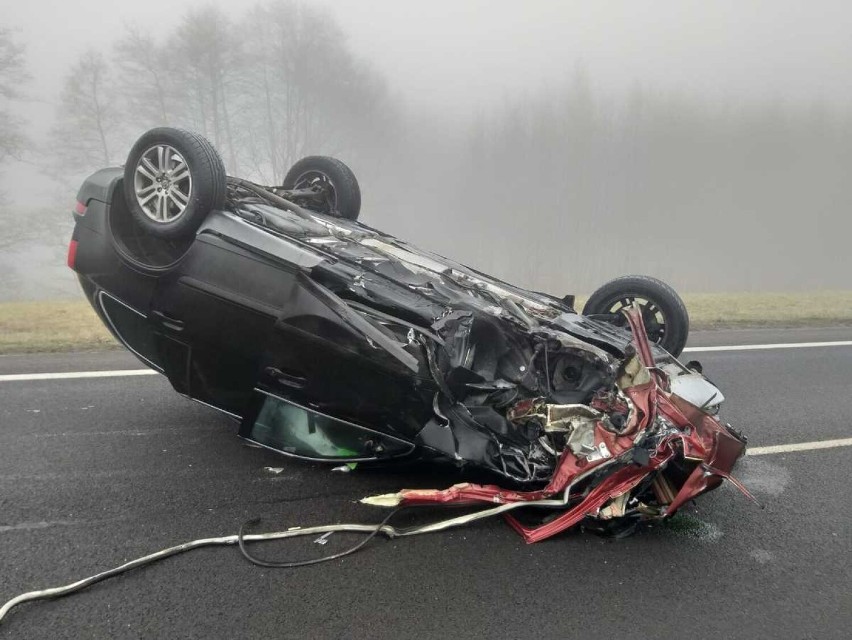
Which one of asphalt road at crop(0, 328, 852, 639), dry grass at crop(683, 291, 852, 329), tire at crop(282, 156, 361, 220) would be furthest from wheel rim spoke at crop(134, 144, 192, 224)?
dry grass at crop(683, 291, 852, 329)

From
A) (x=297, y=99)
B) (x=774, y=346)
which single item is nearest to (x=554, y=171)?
(x=297, y=99)

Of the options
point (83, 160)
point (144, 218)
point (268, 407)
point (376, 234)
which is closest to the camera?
point (268, 407)

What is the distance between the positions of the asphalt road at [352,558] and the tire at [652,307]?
1.12 metres

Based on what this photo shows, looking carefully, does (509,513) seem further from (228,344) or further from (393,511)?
(228,344)

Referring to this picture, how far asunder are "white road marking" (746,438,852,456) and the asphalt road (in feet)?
0.30

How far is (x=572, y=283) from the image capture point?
42.2 metres

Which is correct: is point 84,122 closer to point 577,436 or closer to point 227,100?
point 227,100

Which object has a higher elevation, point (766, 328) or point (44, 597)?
point (44, 597)

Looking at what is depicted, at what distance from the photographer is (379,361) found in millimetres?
3037

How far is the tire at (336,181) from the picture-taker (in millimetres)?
5426

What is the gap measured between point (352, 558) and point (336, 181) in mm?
3671

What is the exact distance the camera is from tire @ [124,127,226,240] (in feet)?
11.3

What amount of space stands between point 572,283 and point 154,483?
4089cm

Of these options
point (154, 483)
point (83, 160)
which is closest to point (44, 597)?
point (154, 483)
